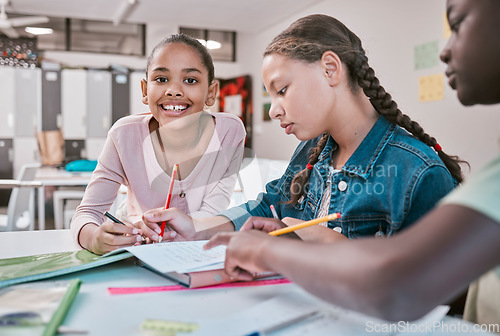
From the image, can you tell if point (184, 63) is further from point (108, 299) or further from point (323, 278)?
point (323, 278)

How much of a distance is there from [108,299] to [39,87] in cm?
577

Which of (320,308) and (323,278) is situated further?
(320,308)

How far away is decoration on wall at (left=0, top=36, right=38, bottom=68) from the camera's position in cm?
559

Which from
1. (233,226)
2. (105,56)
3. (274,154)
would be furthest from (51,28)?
(233,226)

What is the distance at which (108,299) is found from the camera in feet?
2.01

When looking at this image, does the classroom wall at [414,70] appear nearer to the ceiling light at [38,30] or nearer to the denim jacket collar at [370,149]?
the denim jacket collar at [370,149]

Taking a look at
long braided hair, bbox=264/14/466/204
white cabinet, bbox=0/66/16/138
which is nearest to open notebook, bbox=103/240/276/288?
long braided hair, bbox=264/14/466/204

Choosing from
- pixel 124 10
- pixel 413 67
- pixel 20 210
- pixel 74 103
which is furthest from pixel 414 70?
pixel 74 103

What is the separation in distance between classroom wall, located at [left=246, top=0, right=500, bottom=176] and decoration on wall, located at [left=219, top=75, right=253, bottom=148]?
2.09 metres

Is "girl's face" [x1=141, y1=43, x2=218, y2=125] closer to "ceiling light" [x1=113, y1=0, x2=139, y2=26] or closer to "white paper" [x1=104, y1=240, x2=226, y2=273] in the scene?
"white paper" [x1=104, y1=240, x2=226, y2=273]

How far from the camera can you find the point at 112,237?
0.89 meters

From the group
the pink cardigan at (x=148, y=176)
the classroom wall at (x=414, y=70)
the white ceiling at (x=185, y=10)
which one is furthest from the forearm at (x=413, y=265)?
the white ceiling at (x=185, y=10)

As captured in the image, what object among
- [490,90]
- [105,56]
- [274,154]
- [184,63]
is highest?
[105,56]

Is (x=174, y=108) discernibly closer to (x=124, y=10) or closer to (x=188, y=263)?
(x=188, y=263)
